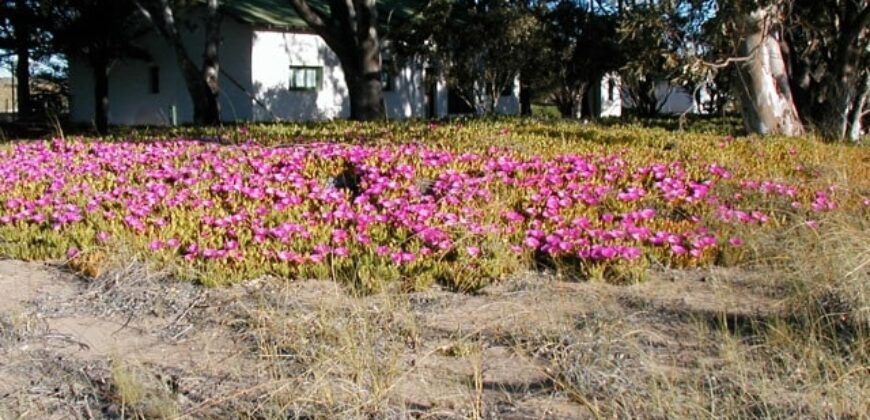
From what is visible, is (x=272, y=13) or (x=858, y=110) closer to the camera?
(x=858, y=110)

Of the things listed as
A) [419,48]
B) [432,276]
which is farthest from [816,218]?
[419,48]

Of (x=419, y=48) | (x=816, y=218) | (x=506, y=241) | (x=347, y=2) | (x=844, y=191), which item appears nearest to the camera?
(x=506, y=241)

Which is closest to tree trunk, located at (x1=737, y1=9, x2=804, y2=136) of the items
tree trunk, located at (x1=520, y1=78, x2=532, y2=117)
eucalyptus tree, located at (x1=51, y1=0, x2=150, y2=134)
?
tree trunk, located at (x1=520, y1=78, x2=532, y2=117)

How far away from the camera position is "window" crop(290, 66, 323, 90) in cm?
2706

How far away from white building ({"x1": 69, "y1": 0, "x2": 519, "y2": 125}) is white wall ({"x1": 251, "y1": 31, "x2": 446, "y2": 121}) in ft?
0.09

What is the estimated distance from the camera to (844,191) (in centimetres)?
812

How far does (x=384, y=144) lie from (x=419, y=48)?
1542 centimetres

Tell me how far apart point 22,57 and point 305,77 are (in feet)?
28.3

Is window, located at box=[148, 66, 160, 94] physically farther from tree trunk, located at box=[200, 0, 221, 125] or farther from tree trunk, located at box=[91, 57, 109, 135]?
tree trunk, located at box=[200, 0, 221, 125]

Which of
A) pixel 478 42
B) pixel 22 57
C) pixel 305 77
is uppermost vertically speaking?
pixel 478 42

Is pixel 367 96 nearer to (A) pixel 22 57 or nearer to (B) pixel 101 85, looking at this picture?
(B) pixel 101 85

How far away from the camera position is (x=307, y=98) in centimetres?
2736

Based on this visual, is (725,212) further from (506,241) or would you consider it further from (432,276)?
(432,276)

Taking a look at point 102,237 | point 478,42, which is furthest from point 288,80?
point 102,237
